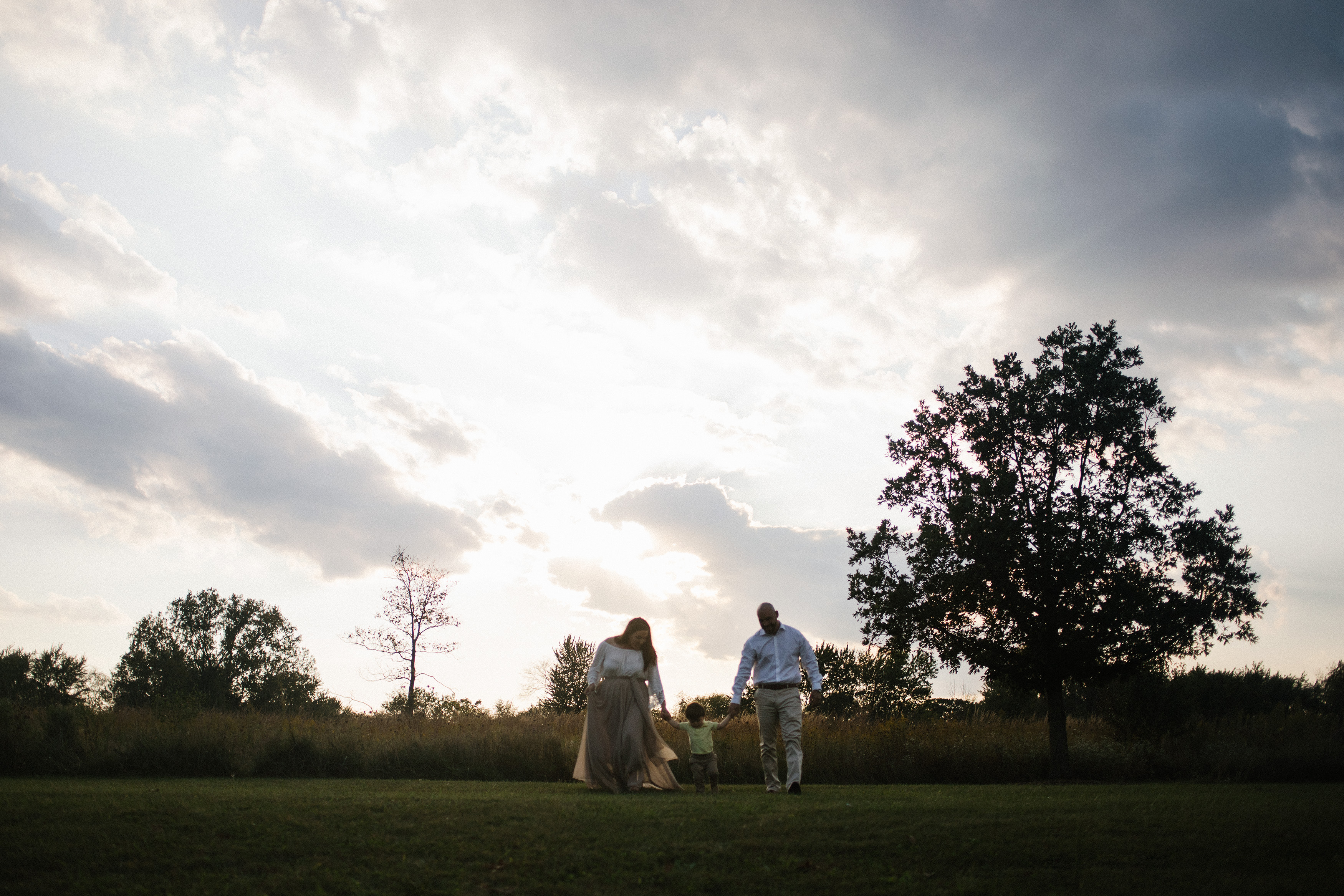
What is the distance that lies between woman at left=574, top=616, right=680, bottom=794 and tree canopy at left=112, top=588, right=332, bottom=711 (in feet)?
197

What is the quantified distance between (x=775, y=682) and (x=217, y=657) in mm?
70268

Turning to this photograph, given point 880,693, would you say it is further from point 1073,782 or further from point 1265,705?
point 1073,782

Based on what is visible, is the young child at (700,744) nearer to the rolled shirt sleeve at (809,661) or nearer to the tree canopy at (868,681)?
the rolled shirt sleeve at (809,661)

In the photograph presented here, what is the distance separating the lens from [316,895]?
17.8 feet

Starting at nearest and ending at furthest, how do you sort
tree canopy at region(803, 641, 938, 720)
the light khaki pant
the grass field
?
the grass field, the light khaki pant, tree canopy at region(803, 641, 938, 720)

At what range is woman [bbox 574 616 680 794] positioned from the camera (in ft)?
35.6

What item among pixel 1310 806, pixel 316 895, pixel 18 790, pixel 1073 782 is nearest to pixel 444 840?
pixel 316 895

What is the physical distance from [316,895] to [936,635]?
59.0ft

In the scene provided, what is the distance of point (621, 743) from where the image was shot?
1091cm

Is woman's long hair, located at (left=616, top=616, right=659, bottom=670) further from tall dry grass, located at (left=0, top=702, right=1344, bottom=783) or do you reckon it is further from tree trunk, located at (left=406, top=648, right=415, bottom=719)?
tree trunk, located at (left=406, top=648, right=415, bottom=719)

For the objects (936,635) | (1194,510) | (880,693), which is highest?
(1194,510)

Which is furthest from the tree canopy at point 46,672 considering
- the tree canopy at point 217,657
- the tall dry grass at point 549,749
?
the tall dry grass at point 549,749

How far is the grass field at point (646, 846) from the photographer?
5.81 meters

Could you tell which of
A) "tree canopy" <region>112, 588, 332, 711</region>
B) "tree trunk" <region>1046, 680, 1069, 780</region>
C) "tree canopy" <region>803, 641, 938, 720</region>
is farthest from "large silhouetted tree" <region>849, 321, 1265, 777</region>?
"tree canopy" <region>112, 588, 332, 711</region>
